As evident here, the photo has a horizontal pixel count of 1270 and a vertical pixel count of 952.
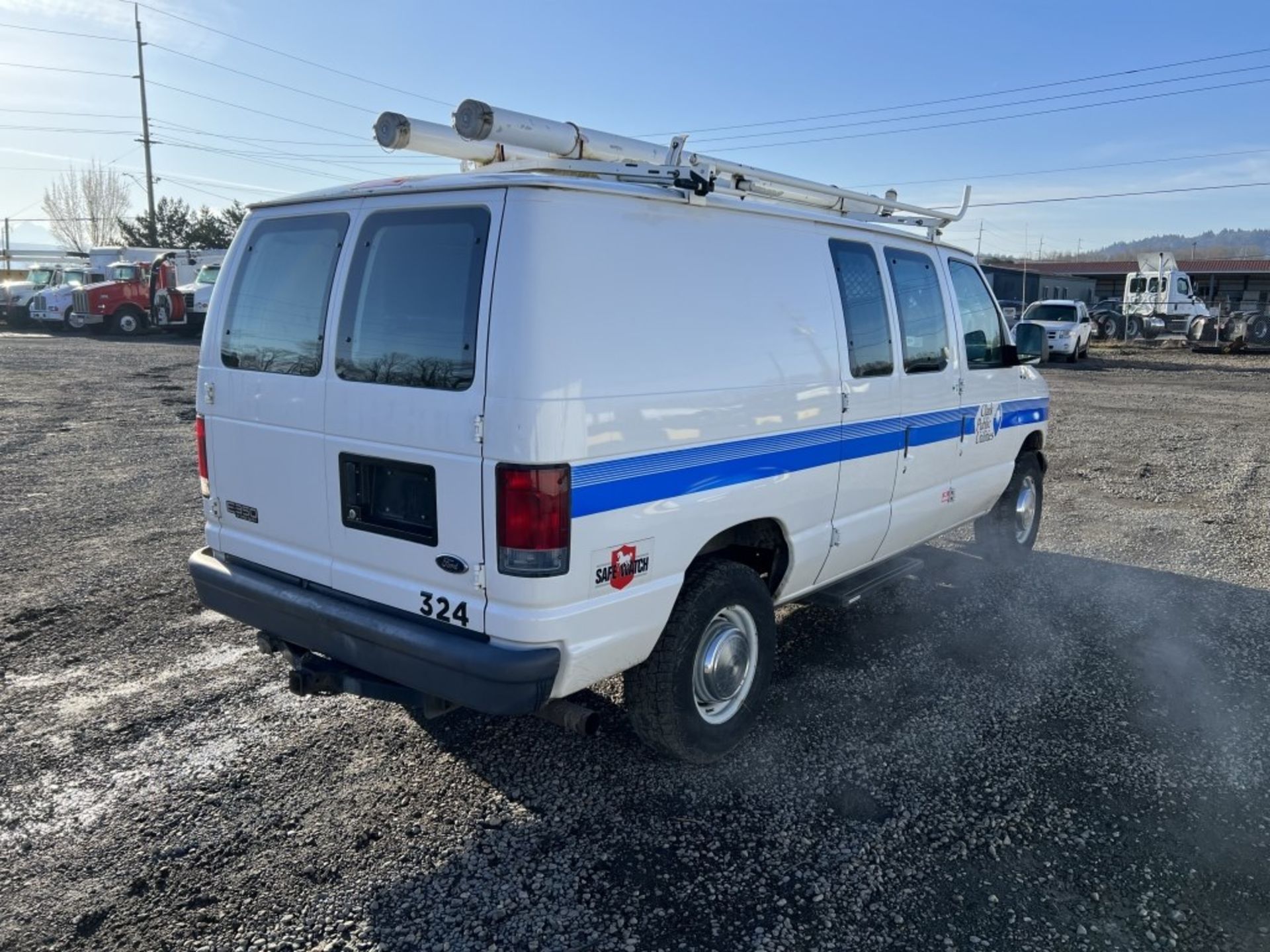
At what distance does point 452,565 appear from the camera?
3113mm

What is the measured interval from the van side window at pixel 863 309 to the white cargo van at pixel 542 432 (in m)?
0.02

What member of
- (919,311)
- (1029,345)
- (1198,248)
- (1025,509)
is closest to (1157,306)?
(1025,509)

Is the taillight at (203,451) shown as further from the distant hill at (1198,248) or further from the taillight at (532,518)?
the distant hill at (1198,248)

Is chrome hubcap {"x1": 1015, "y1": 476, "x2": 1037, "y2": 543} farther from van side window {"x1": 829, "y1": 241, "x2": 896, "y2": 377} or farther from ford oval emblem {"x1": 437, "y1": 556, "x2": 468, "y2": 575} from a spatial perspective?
ford oval emblem {"x1": 437, "y1": 556, "x2": 468, "y2": 575}

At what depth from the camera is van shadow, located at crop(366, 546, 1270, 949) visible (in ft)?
9.73

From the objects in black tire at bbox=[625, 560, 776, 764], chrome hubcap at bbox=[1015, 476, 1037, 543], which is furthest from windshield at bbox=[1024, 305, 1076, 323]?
black tire at bbox=[625, 560, 776, 764]

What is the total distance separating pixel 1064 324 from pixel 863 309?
24900 mm

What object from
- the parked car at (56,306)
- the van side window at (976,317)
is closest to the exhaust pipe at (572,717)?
the van side window at (976,317)

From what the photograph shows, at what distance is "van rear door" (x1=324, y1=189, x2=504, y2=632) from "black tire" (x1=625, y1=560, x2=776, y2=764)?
83 centimetres

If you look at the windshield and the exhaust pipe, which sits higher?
the windshield

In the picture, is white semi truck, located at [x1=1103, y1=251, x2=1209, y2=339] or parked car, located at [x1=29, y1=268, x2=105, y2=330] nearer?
parked car, located at [x1=29, y1=268, x2=105, y2=330]

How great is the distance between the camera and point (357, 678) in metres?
3.45

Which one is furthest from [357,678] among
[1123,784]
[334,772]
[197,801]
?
[1123,784]

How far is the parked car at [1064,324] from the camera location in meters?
26.1
